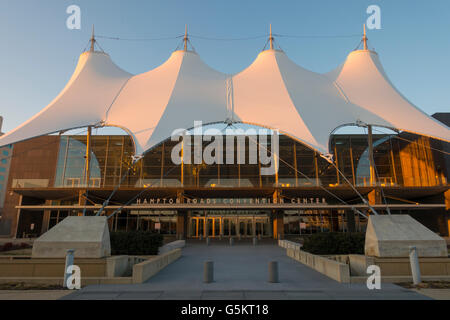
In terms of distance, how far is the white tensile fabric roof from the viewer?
1694 cm

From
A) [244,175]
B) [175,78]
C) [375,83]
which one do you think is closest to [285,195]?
[244,175]

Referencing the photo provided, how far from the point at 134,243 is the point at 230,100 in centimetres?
1047

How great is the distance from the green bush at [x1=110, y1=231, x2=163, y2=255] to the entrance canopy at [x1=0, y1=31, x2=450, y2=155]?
161 inches

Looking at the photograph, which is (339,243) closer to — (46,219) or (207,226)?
(207,226)

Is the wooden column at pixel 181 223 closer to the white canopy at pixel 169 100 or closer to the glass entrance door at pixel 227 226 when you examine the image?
the glass entrance door at pixel 227 226

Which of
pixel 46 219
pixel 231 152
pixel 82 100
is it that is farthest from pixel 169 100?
pixel 46 219

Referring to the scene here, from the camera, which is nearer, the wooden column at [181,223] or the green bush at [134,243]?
the green bush at [134,243]

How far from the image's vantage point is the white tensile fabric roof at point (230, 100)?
1694 centimetres

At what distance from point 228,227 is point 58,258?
80.2ft

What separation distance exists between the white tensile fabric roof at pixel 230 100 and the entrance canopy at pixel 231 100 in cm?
6

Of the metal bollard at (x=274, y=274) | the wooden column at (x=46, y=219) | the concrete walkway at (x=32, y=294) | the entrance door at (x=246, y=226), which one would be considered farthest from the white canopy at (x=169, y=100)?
the wooden column at (x=46, y=219)

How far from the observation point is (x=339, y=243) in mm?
12555

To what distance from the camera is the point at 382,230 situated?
10422 mm

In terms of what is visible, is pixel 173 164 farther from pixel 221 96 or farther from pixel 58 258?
pixel 58 258
